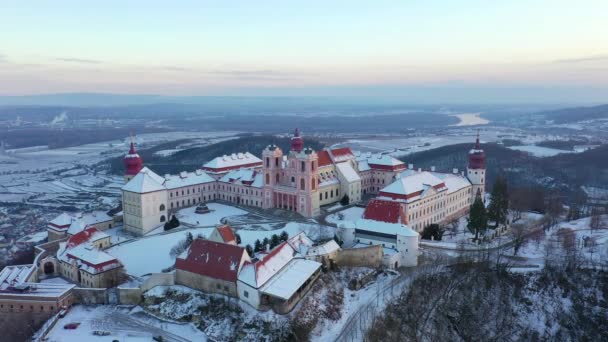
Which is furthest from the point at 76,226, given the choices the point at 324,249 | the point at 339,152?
the point at 339,152

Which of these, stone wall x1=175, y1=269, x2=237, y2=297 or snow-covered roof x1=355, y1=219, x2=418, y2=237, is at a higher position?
snow-covered roof x1=355, y1=219, x2=418, y2=237

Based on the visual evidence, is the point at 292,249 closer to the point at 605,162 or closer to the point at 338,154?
the point at 338,154

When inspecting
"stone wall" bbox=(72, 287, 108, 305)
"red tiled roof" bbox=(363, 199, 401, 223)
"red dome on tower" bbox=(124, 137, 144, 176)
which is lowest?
"stone wall" bbox=(72, 287, 108, 305)

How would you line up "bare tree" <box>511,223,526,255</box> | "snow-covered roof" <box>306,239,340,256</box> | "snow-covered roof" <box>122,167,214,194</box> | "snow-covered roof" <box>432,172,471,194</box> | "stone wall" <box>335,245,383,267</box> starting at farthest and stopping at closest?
"snow-covered roof" <box>432,172,471,194</box>, "snow-covered roof" <box>122,167,214,194</box>, "bare tree" <box>511,223,526,255</box>, "stone wall" <box>335,245,383,267</box>, "snow-covered roof" <box>306,239,340,256</box>

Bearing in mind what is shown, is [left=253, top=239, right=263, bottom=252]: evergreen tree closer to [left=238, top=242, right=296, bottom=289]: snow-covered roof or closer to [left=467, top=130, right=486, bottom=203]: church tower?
[left=238, top=242, right=296, bottom=289]: snow-covered roof

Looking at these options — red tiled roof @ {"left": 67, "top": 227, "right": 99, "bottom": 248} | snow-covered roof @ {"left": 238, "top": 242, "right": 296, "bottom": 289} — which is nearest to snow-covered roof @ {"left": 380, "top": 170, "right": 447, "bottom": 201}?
snow-covered roof @ {"left": 238, "top": 242, "right": 296, "bottom": 289}
